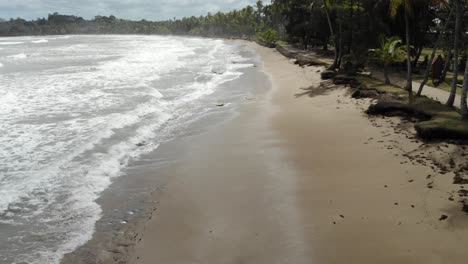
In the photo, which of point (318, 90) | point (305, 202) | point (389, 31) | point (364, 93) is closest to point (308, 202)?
point (305, 202)

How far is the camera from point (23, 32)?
174 meters

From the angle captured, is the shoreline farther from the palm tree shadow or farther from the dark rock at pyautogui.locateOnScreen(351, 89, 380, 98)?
the palm tree shadow

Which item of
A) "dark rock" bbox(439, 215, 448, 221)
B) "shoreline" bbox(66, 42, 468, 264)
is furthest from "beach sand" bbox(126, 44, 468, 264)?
"dark rock" bbox(439, 215, 448, 221)

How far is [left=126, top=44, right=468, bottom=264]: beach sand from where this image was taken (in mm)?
6594

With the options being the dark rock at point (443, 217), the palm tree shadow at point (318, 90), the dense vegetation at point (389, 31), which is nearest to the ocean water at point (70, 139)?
the palm tree shadow at point (318, 90)

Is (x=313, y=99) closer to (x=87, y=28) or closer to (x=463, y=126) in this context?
(x=463, y=126)

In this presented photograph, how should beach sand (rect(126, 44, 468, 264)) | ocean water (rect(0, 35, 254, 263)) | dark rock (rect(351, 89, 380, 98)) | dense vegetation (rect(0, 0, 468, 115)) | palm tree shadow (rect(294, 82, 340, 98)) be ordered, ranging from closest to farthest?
1. beach sand (rect(126, 44, 468, 264))
2. ocean water (rect(0, 35, 254, 263))
3. dense vegetation (rect(0, 0, 468, 115))
4. dark rock (rect(351, 89, 380, 98))
5. palm tree shadow (rect(294, 82, 340, 98))

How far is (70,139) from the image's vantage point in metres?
14.0

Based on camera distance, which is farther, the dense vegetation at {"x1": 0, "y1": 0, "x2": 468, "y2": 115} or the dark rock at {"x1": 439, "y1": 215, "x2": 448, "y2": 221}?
the dense vegetation at {"x1": 0, "y1": 0, "x2": 468, "y2": 115}

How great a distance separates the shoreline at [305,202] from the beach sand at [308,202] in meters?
0.02

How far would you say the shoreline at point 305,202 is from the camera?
6.61 m

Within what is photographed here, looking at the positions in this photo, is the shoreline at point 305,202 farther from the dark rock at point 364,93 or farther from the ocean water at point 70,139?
the dark rock at point 364,93

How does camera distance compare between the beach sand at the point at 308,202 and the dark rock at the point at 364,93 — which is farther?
the dark rock at the point at 364,93

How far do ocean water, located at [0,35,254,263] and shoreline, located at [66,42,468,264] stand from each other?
1.44 m
